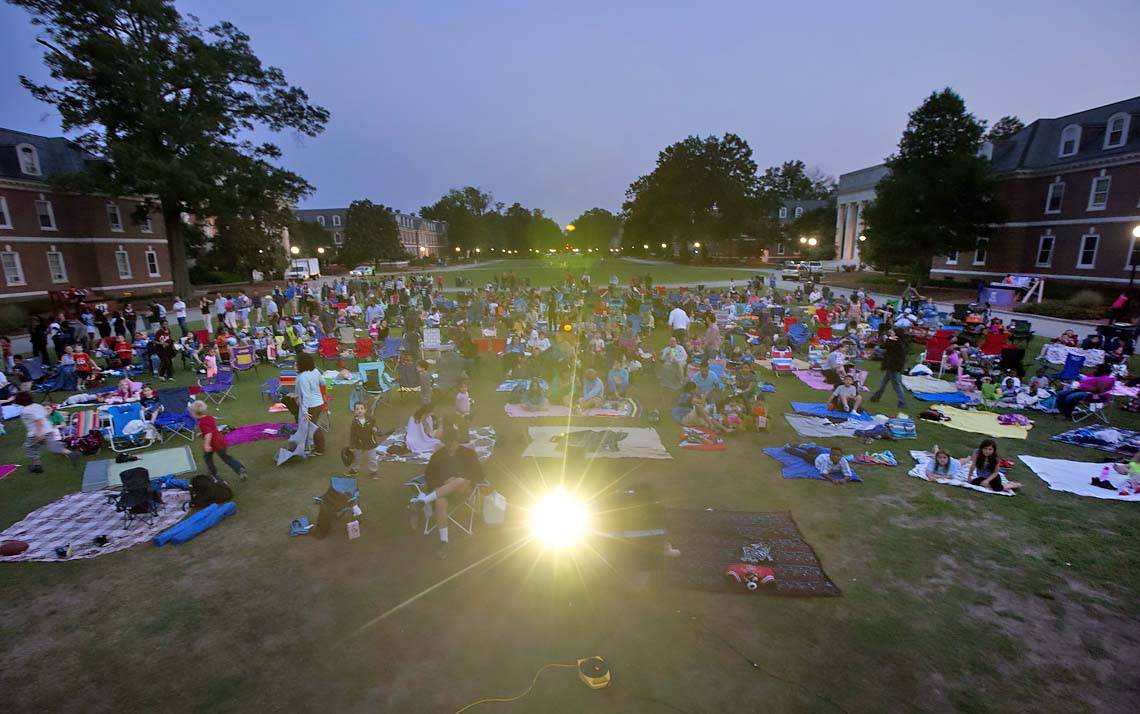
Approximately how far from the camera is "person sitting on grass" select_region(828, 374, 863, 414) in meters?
12.7

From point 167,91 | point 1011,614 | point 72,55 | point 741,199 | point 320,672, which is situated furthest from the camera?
point 741,199

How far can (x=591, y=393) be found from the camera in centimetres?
1309

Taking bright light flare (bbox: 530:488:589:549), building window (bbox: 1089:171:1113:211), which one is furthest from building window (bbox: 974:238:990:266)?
bright light flare (bbox: 530:488:589:549)

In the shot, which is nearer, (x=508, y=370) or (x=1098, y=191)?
(x=508, y=370)

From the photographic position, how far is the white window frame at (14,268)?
3112cm

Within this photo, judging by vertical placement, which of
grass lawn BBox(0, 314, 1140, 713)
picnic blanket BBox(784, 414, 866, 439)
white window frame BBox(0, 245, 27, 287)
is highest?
white window frame BBox(0, 245, 27, 287)

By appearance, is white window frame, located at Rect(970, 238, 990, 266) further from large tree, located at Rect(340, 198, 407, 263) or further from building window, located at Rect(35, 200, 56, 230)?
large tree, located at Rect(340, 198, 407, 263)

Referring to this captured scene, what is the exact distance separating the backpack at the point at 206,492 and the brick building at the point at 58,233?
3358 centimetres

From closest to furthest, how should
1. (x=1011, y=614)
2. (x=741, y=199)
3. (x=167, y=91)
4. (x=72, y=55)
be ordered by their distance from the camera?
(x=1011, y=614)
(x=72, y=55)
(x=167, y=91)
(x=741, y=199)

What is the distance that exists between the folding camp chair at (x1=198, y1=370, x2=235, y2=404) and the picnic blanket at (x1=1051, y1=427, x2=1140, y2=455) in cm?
1941

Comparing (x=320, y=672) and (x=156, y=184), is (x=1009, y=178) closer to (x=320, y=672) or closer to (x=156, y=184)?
(x=320, y=672)

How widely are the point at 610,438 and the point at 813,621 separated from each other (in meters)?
5.40

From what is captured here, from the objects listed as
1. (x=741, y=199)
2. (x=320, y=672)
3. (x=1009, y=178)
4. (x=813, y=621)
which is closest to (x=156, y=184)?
(x=320, y=672)

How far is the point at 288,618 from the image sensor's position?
230 inches
